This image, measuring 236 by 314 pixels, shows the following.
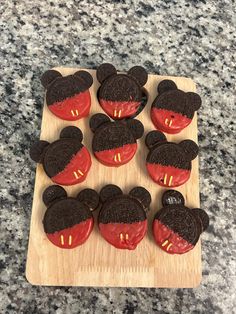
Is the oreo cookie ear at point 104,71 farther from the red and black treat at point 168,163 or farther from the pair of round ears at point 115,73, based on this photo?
the red and black treat at point 168,163

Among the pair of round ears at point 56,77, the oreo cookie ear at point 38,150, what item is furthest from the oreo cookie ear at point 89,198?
the pair of round ears at point 56,77

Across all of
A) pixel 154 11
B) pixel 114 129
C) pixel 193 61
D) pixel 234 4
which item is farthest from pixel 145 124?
pixel 234 4

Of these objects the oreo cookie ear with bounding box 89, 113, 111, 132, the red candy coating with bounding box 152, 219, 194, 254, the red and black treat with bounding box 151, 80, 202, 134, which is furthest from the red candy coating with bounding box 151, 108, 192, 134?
the red candy coating with bounding box 152, 219, 194, 254

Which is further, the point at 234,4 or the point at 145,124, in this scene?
the point at 234,4

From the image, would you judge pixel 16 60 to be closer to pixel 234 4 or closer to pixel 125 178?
pixel 125 178

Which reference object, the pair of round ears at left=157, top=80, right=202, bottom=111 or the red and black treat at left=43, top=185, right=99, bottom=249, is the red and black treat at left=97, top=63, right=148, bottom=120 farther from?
the red and black treat at left=43, top=185, right=99, bottom=249
